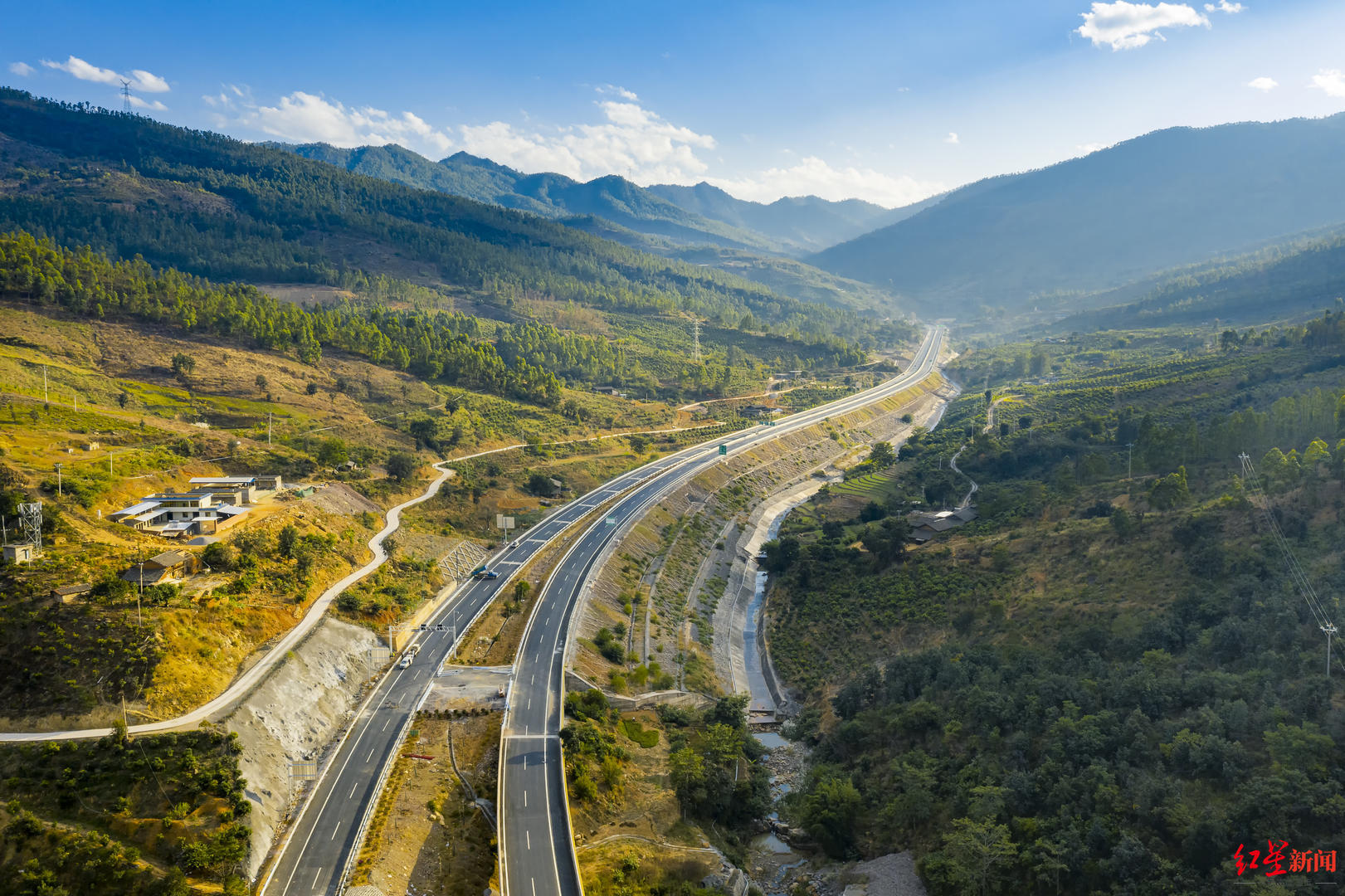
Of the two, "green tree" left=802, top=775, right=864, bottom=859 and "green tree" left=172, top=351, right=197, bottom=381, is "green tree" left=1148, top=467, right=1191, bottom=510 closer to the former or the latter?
"green tree" left=802, top=775, right=864, bottom=859

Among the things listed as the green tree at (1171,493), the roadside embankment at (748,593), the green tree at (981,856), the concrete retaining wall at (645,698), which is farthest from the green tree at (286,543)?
the green tree at (1171,493)

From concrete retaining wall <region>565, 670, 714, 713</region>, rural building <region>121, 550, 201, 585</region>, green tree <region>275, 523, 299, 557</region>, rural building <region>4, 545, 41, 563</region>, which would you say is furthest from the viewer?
green tree <region>275, 523, 299, 557</region>

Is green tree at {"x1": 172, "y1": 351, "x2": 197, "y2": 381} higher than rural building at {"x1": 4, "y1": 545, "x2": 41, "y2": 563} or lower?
higher

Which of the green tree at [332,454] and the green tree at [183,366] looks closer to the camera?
the green tree at [332,454]

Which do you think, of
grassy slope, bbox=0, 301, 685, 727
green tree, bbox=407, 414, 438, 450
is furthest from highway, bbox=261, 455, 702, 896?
green tree, bbox=407, 414, 438, 450

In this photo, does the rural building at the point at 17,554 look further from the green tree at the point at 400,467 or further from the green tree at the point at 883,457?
the green tree at the point at 883,457

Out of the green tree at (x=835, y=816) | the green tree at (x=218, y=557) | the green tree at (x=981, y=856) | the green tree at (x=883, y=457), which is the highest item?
the green tree at (x=218, y=557)

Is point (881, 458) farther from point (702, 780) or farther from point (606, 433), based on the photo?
point (702, 780)
